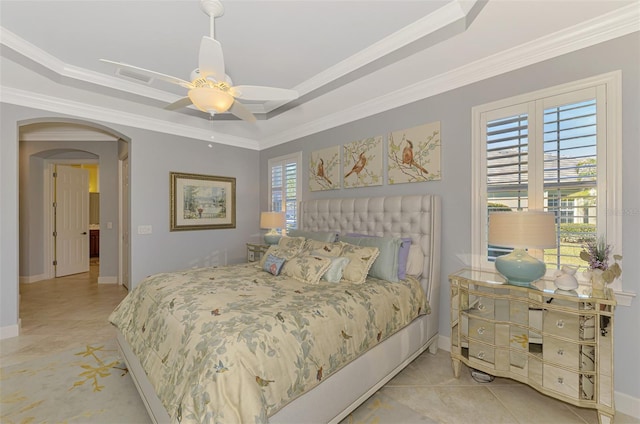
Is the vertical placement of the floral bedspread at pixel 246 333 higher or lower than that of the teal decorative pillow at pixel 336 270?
lower

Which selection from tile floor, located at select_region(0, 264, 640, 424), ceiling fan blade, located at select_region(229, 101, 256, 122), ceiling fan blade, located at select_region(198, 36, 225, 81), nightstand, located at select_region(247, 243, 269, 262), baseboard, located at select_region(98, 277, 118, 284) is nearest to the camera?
ceiling fan blade, located at select_region(198, 36, 225, 81)

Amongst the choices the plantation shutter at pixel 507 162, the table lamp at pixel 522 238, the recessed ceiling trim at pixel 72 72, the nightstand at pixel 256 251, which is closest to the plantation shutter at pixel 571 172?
the plantation shutter at pixel 507 162

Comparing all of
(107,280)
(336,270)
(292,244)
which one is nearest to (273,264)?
(292,244)

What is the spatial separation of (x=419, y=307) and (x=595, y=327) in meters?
1.20

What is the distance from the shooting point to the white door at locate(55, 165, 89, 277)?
623cm

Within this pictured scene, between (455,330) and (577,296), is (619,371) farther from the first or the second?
(455,330)

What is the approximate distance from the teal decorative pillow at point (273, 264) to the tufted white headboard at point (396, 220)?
1.07 meters

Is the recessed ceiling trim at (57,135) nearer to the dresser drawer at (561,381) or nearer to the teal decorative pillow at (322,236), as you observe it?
the teal decorative pillow at (322,236)

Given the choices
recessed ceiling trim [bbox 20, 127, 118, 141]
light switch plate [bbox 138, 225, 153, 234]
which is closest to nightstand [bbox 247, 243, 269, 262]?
light switch plate [bbox 138, 225, 153, 234]

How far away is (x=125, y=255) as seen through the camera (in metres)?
5.56

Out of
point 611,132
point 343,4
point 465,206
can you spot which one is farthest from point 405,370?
point 343,4

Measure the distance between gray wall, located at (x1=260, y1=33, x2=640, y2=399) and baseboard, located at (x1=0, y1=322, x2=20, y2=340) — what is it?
3865mm

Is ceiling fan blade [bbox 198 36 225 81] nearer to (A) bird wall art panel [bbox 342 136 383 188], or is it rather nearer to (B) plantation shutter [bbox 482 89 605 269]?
(A) bird wall art panel [bbox 342 136 383 188]

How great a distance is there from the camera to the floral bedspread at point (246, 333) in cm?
→ 131
